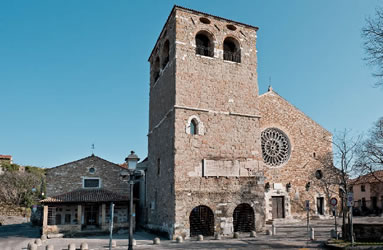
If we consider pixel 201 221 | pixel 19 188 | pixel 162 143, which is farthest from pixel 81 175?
pixel 19 188

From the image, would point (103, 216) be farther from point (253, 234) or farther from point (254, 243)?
point (254, 243)

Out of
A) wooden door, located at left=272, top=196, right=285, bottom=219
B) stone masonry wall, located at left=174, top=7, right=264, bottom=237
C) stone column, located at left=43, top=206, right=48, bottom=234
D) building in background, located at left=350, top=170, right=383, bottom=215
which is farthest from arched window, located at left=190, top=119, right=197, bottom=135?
building in background, located at left=350, top=170, right=383, bottom=215

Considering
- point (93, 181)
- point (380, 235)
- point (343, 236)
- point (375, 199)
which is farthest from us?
point (375, 199)

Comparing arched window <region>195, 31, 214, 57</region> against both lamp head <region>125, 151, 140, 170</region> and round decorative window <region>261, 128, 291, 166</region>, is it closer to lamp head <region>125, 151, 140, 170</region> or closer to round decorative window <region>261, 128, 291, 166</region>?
round decorative window <region>261, 128, 291, 166</region>

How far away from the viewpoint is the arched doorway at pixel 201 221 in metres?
17.2

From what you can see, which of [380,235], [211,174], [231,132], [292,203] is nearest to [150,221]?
[211,174]

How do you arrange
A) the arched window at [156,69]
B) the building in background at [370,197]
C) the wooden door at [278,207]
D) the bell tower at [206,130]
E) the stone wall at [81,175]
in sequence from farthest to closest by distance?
the building in background at [370,197] < the arched window at [156,69] < the stone wall at [81,175] < the wooden door at [278,207] < the bell tower at [206,130]

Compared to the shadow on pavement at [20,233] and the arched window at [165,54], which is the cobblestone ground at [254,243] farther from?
the arched window at [165,54]

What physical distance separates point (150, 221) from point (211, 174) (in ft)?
22.1

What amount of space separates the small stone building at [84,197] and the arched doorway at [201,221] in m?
7.40

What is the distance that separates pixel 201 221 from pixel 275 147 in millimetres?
8637

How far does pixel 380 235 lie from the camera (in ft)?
42.1

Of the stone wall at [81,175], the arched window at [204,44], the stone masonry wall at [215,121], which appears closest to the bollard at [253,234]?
the stone masonry wall at [215,121]

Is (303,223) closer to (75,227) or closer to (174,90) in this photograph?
(174,90)
